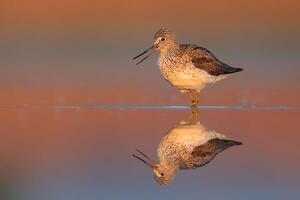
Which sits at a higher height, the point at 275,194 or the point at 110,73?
the point at 110,73

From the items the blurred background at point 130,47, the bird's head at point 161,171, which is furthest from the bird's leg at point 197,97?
the bird's head at point 161,171

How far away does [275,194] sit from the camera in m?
6.70

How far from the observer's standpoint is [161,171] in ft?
24.5

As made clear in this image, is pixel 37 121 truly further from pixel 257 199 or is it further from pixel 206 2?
pixel 206 2

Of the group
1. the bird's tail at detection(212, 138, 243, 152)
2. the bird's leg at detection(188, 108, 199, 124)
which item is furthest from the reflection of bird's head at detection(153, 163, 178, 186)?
the bird's leg at detection(188, 108, 199, 124)

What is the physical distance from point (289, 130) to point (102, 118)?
6.92 ft

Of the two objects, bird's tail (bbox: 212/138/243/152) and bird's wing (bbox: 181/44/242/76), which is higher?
bird's wing (bbox: 181/44/242/76)

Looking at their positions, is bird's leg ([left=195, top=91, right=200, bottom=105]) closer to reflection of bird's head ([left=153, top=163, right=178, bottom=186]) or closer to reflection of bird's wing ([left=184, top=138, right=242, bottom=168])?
reflection of bird's wing ([left=184, top=138, right=242, bottom=168])

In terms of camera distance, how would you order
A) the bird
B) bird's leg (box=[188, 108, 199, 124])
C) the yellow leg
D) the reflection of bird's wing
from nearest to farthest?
1. the reflection of bird's wing
2. bird's leg (box=[188, 108, 199, 124])
3. the bird
4. the yellow leg

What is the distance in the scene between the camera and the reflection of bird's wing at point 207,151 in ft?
25.8

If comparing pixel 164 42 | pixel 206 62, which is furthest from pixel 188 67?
pixel 164 42

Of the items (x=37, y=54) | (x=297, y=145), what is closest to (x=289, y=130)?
(x=297, y=145)

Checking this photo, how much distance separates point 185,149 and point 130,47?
8834mm

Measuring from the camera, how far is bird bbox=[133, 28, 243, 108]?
11188mm
